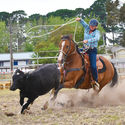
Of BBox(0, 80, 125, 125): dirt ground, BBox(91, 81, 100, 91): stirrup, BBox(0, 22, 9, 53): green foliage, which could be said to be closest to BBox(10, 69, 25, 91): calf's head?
BBox(0, 80, 125, 125): dirt ground

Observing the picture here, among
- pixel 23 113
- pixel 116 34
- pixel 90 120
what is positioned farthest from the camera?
pixel 116 34

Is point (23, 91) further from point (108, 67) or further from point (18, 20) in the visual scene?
point (18, 20)

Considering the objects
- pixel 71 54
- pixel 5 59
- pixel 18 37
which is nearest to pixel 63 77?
pixel 71 54

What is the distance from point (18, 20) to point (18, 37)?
1163 cm

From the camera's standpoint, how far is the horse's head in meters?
7.51

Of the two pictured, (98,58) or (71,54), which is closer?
(71,54)

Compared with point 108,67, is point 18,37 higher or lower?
higher

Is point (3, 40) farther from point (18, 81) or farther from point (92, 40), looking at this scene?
point (18, 81)

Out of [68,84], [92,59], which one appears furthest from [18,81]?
[92,59]

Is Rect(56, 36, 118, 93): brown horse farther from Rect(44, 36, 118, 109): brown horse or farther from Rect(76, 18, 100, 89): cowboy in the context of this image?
Rect(76, 18, 100, 89): cowboy

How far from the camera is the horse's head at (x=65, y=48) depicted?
296 inches

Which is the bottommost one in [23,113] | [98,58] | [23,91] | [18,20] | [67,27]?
[23,113]

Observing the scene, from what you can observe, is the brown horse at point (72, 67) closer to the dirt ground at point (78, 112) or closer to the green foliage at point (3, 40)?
the dirt ground at point (78, 112)

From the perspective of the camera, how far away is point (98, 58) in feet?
29.6
